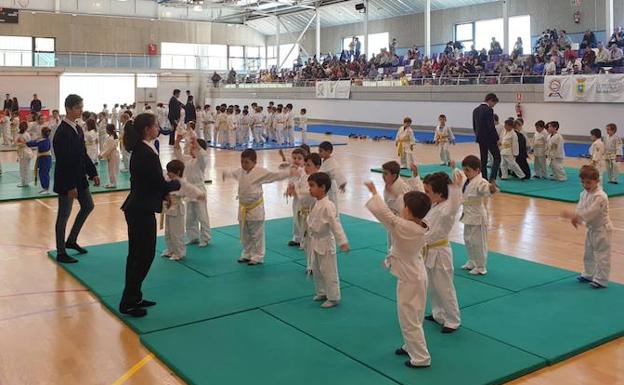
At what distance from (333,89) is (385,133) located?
6.17 metres

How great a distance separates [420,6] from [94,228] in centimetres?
3060

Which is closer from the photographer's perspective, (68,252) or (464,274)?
(464,274)

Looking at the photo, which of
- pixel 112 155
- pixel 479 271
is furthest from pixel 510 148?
pixel 112 155

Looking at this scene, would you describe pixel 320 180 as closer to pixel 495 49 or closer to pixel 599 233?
pixel 599 233

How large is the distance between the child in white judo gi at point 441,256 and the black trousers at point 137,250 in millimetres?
2625

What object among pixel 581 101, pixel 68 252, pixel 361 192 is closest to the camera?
pixel 68 252

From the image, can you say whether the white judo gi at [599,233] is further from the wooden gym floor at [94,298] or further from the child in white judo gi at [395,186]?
the child in white judo gi at [395,186]

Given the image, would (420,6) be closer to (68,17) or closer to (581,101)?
(581,101)

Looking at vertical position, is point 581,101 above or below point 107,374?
above

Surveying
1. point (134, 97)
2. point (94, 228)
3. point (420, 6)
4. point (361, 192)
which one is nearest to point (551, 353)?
point (94, 228)

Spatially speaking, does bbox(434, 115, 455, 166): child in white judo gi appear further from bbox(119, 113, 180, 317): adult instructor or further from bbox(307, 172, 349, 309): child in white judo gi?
bbox(119, 113, 180, 317): adult instructor

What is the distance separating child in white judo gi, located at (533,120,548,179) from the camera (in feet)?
46.9

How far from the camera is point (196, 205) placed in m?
8.57

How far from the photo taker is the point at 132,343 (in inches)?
210
